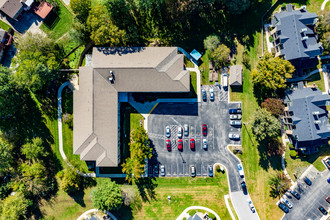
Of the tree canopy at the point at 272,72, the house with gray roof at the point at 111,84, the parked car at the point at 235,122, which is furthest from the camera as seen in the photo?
the parked car at the point at 235,122

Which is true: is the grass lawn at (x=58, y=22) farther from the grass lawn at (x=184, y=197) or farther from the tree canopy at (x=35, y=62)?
the grass lawn at (x=184, y=197)

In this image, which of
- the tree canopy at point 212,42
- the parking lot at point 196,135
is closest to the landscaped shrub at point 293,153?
the parking lot at point 196,135

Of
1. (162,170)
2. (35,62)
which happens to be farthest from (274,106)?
(35,62)

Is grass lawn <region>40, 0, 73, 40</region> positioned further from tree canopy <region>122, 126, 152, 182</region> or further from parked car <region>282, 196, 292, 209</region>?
parked car <region>282, 196, 292, 209</region>

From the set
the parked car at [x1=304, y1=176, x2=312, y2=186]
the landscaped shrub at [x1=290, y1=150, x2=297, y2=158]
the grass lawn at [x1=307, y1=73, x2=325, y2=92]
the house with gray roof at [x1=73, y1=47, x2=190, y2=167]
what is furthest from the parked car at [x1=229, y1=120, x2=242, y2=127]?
the parked car at [x1=304, y1=176, x2=312, y2=186]

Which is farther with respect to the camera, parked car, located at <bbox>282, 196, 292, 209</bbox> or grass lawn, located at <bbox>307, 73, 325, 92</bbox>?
parked car, located at <bbox>282, 196, 292, 209</bbox>

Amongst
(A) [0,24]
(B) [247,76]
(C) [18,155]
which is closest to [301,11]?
(B) [247,76]
